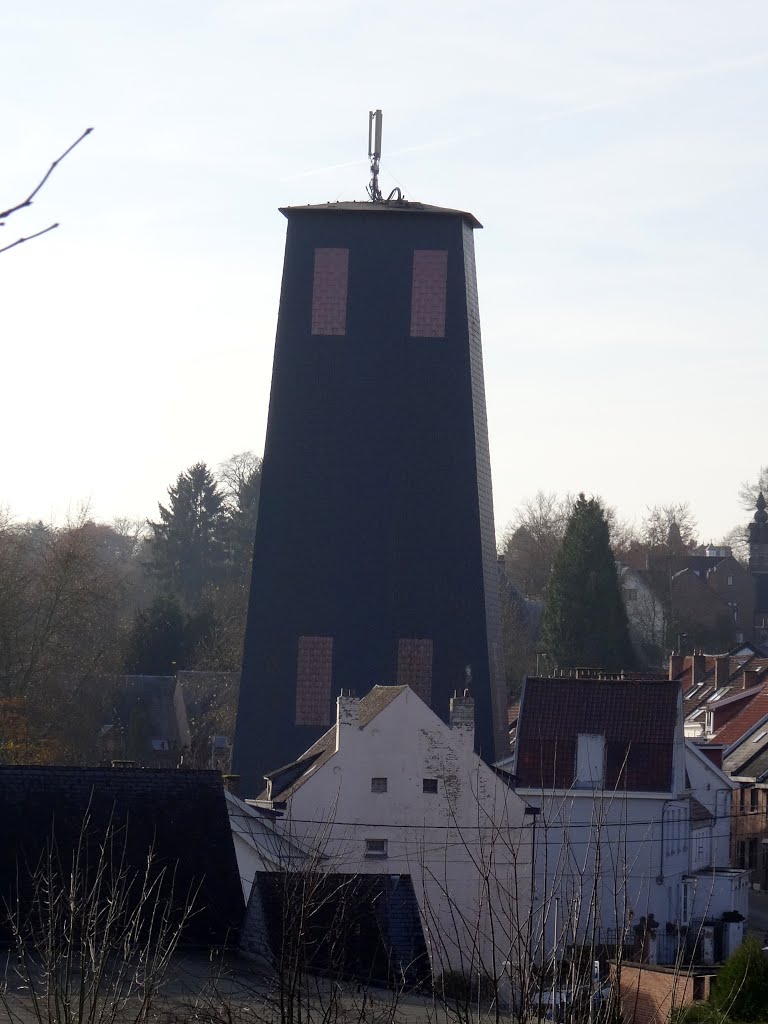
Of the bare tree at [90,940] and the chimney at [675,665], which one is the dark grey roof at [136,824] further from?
the chimney at [675,665]

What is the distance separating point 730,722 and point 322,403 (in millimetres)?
13971

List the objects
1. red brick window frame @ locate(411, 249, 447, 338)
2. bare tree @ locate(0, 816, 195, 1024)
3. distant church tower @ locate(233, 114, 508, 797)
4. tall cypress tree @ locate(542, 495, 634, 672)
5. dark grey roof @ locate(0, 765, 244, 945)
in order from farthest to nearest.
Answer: tall cypress tree @ locate(542, 495, 634, 672)
red brick window frame @ locate(411, 249, 447, 338)
distant church tower @ locate(233, 114, 508, 797)
dark grey roof @ locate(0, 765, 244, 945)
bare tree @ locate(0, 816, 195, 1024)

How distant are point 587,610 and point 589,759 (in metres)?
16.5

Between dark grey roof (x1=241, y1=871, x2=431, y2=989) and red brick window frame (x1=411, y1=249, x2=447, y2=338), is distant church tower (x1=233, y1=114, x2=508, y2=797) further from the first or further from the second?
dark grey roof (x1=241, y1=871, x2=431, y2=989)

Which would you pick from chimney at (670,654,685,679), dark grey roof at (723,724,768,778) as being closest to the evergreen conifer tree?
chimney at (670,654,685,679)

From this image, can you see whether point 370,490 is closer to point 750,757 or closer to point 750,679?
point 750,757

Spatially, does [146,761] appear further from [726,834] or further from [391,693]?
[391,693]

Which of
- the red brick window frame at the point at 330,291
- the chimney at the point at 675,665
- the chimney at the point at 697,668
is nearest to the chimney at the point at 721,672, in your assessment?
the chimney at the point at 697,668

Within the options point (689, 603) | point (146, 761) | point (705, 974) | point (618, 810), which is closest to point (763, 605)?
point (689, 603)

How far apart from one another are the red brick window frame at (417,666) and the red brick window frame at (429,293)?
4554 millimetres

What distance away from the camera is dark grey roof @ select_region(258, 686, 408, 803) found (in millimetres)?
20188

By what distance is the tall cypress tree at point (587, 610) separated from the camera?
39.6 m

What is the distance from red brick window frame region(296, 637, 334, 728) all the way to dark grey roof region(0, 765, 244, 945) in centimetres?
1121

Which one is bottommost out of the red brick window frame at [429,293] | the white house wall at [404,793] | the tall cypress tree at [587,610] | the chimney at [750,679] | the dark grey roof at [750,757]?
the white house wall at [404,793]
